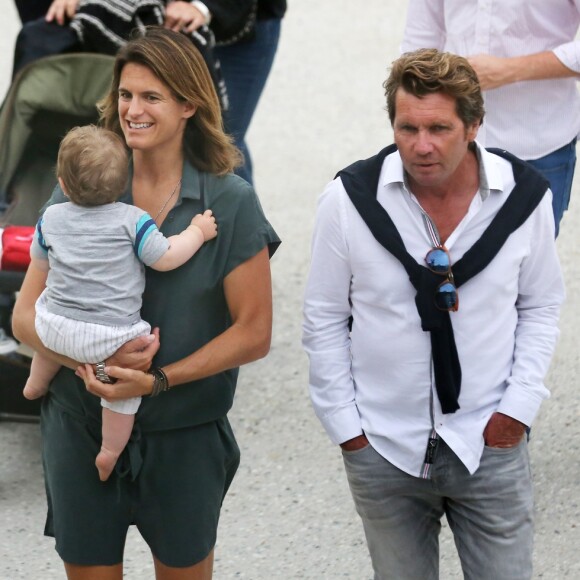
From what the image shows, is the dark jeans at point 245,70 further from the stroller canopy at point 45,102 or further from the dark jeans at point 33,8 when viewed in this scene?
the stroller canopy at point 45,102

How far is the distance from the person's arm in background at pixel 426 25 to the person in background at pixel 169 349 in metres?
1.35

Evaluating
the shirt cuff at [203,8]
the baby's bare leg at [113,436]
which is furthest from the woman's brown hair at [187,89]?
the shirt cuff at [203,8]

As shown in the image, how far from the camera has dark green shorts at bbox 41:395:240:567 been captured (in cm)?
314

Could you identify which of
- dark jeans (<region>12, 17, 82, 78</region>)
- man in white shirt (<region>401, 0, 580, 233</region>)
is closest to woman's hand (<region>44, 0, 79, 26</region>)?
dark jeans (<region>12, 17, 82, 78</region>)

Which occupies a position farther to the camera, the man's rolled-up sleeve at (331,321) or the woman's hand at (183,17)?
the woman's hand at (183,17)

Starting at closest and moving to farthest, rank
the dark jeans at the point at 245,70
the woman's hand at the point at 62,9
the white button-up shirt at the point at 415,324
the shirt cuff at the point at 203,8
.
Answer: the white button-up shirt at the point at 415,324, the woman's hand at the point at 62,9, the shirt cuff at the point at 203,8, the dark jeans at the point at 245,70

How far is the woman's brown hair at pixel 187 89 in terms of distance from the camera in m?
2.99

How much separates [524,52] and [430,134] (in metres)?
1.30

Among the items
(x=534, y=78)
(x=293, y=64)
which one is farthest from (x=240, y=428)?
(x=293, y=64)

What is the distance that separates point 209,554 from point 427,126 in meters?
1.16

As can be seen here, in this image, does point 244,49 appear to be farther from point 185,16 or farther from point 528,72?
point 528,72

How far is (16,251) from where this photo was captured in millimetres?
4340

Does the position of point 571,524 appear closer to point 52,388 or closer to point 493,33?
point 493,33

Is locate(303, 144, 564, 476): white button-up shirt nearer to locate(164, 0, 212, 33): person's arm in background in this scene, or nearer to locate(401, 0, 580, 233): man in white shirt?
locate(401, 0, 580, 233): man in white shirt
